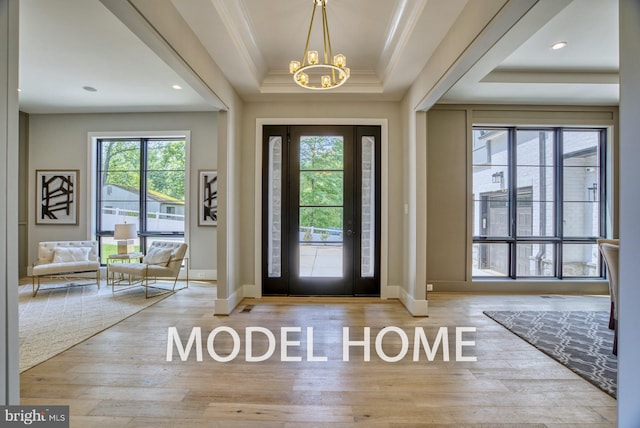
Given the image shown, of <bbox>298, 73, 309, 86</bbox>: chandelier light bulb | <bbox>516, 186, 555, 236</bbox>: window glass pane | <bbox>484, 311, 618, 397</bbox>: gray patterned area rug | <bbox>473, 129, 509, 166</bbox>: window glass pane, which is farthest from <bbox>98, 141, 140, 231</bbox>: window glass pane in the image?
<bbox>516, 186, 555, 236</bbox>: window glass pane

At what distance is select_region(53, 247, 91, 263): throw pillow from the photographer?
4867 millimetres

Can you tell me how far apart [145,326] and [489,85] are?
507cm

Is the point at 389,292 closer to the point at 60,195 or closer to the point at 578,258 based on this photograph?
the point at 578,258

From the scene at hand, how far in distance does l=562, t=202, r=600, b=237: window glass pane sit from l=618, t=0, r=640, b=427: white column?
4454mm

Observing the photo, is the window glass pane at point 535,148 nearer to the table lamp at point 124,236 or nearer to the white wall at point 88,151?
the white wall at point 88,151

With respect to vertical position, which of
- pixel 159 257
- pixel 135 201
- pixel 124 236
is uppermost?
pixel 135 201

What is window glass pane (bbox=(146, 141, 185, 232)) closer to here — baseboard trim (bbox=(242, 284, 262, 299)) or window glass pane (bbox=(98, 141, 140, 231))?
window glass pane (bbox=(98, 141, 140, 231))

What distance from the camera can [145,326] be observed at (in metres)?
3.30

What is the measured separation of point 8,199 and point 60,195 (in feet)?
18.2

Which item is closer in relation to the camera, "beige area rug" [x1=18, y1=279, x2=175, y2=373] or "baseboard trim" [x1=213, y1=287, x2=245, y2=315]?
"beige area rug" [x1=18, y1=279, x2=175, y2=373]

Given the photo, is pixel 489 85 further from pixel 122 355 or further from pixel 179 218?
pixel 179 218

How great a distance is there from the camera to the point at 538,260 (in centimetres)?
496

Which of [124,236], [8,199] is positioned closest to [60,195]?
[124,236]

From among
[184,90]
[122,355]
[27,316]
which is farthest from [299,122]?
[27,316]
